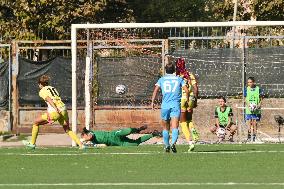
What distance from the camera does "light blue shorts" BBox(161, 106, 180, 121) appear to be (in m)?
21.4

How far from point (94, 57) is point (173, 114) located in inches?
356

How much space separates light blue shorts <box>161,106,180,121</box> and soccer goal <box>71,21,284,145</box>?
23.1 feet

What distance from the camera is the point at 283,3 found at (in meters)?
46.5

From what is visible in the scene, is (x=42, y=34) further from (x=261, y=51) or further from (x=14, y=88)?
(x=261, y=51)

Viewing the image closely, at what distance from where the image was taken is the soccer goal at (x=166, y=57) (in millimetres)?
29500

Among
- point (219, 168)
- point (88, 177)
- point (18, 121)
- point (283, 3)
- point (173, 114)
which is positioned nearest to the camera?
point (88, 177)

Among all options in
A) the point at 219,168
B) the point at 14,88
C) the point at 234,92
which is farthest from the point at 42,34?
the point at 219,168

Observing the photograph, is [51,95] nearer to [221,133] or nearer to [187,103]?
[187,103]

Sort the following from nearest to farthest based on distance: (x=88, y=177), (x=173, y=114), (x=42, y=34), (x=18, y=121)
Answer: (x=88, y=177) < (x=173, y=114) < (x=18, y=121) < (x=42, y=34)

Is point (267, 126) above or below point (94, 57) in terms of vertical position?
below

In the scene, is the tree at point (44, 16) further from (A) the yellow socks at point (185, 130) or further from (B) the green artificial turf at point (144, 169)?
(B) the green artificial turf at point (144, 169)

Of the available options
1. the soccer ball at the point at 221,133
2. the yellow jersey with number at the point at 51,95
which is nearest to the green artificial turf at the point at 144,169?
the yellow jersey with number at the point at 51,95

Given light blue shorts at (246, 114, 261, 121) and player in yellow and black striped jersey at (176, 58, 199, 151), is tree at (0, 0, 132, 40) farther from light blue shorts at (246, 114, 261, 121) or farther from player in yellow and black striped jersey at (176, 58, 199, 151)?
player in yellow and black striped jersey at (176, 58, 199, 151)

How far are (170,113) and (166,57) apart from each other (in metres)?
7.81
